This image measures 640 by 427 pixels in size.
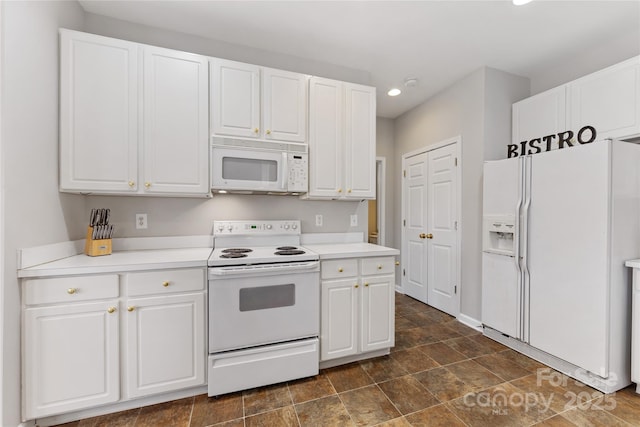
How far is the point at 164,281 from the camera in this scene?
5.68 ft

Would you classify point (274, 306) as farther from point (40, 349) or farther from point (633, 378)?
point (633, 378)

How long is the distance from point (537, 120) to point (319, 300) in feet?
8.99

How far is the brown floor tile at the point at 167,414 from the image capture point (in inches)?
63.7

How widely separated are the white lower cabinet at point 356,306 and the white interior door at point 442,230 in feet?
4.59

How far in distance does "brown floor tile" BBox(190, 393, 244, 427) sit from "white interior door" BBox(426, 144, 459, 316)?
2.57 metres

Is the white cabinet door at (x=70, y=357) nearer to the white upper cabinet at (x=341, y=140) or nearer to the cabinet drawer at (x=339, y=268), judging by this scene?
the cabinet drawer at (x=339, y=268)

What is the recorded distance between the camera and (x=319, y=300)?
6.90ft

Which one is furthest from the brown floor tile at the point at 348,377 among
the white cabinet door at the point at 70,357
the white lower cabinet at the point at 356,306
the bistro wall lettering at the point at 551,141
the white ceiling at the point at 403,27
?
the white ceiling at the point at 403,27

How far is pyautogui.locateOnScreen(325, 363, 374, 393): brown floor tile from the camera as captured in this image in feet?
6.49

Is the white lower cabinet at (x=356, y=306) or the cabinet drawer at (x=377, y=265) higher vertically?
the cabinet drawer at (x=377, y=265)

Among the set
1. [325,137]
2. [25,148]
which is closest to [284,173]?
[325,137]

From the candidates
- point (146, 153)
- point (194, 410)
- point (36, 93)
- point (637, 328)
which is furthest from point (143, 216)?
point (637, 328)

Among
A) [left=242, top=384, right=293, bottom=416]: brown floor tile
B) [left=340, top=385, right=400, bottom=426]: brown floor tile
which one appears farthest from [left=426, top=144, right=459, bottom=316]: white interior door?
[left=242, top=384, right=293, bottom=416]: brown floor tile

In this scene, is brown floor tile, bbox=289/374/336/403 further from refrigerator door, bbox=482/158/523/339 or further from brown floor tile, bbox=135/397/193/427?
refrigerator door, bbox=482/158/523/339
